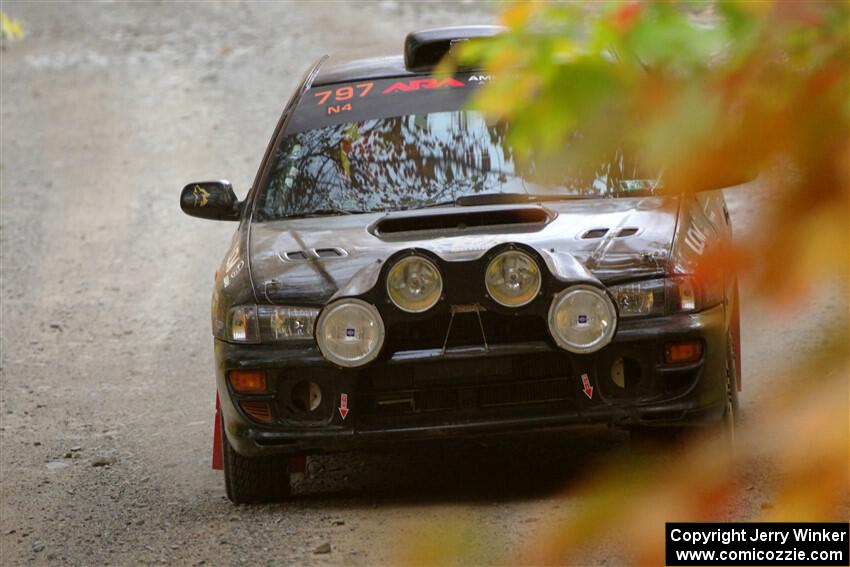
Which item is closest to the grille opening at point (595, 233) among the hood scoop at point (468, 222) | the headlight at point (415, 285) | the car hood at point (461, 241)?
the car hood at point (461, 241)

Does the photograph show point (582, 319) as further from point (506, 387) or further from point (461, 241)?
point (461, 241)

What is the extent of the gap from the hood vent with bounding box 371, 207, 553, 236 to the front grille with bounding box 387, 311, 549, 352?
0.49 meters

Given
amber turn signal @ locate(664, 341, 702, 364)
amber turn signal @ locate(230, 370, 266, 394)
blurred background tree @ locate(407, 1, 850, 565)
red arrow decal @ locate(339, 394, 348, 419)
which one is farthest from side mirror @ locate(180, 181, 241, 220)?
blurred background tree @ locate(407, 1, 850, 565)

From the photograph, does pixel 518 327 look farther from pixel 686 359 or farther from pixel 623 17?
pixel 623 17

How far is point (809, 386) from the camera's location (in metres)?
1.17

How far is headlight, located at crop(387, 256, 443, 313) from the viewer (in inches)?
194

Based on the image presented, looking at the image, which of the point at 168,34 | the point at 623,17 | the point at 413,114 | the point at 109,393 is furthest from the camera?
the point at 168,34

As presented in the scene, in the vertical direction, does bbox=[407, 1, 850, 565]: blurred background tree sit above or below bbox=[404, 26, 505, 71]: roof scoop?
below

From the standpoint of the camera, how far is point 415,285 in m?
4.96

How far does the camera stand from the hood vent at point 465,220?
5594mm

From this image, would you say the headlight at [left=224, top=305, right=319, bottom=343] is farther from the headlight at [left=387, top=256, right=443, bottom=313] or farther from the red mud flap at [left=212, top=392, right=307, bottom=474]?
the red mud flap at [left=212, top=392, right=307, bottom=474]

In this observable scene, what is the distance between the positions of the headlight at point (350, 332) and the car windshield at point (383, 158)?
933 millimetres

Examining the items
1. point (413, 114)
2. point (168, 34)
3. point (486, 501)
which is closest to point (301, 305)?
point (486, 501)

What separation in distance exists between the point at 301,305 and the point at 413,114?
142cm
